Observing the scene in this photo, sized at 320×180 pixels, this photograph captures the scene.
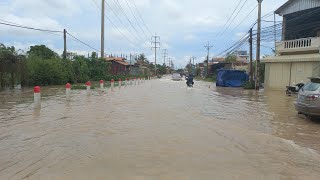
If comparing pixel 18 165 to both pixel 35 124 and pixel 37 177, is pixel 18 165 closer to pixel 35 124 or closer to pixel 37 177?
pixel 37 177

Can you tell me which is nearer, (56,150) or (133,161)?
(133,161)

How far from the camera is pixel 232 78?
45.9m

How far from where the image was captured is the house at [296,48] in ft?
98.8

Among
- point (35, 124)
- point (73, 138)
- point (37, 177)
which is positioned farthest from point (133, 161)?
point (35, 124)

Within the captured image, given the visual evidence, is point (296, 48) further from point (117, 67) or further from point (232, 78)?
point (117, 67)

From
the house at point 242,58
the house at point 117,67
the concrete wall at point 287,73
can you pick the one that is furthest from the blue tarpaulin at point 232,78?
the house at point 117,67

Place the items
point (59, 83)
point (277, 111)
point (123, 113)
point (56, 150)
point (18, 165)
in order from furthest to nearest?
point (59, 83)
point (277, 111)
point (123, 113)
point (56, 150)
point (18, 165)

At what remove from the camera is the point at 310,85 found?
554 inches

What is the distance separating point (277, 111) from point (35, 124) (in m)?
10.4

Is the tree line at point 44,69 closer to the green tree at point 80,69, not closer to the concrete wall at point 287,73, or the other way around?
the green tree at point 80,69

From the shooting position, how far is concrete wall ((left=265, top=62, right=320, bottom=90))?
29.9 metres

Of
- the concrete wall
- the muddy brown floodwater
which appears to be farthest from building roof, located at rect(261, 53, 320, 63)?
the muddy brown floodwater

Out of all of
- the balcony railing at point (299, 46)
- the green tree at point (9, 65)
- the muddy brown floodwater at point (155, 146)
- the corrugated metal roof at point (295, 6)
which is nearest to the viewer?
the muddy brown floodwater at point (155, 146)

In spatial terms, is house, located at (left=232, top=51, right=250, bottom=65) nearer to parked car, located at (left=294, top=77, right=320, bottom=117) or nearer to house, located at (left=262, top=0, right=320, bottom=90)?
house, located at (left=262, top=0, right=320, bottom=90)
